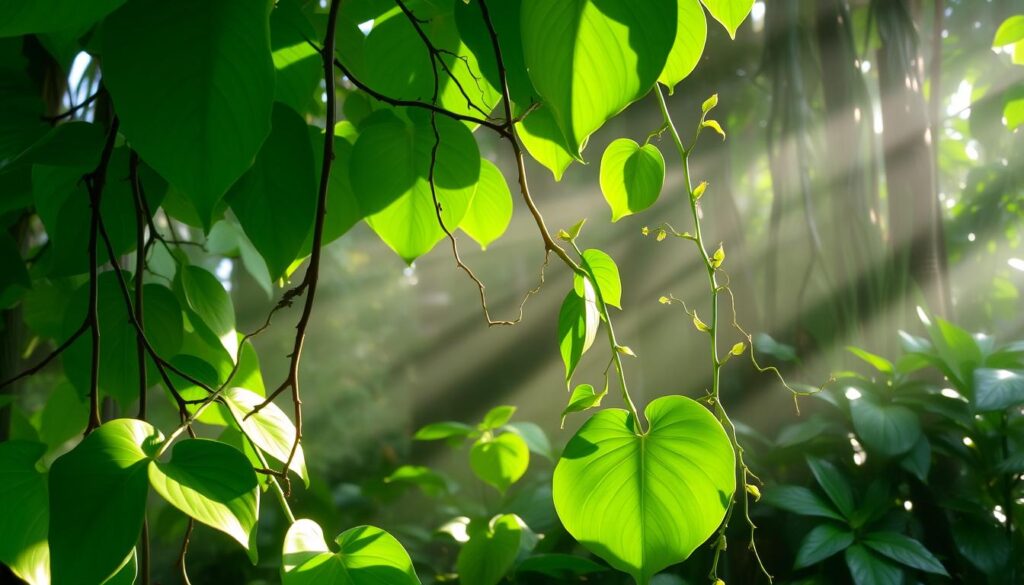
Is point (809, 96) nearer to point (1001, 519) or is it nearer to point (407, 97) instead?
point (1001, 519)

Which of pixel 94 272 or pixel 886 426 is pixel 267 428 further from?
pixel 886 426

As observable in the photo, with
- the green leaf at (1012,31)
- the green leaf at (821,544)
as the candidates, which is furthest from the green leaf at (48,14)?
the green leaf at (1012,31)

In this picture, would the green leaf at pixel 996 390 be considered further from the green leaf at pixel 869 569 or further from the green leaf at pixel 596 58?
the green leaf at pixel 596 58

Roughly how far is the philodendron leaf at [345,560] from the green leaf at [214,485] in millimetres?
15

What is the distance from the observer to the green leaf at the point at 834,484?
689mm

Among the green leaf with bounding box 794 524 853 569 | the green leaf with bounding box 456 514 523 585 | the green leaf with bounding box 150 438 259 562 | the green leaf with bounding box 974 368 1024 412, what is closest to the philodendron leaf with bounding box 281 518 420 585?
the green leaf with bounding box 150 438 259 562

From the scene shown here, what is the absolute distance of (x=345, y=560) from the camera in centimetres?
26

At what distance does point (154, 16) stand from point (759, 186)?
1611 mm

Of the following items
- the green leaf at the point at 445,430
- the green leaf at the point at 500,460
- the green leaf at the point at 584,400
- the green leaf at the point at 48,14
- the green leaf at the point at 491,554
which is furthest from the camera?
the green leaf at the point at 445,430

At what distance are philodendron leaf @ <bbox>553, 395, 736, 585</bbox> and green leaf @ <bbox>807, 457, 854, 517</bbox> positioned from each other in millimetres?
484

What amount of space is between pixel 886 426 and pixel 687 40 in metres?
0.56

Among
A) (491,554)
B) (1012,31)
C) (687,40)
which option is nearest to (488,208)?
(687,40)

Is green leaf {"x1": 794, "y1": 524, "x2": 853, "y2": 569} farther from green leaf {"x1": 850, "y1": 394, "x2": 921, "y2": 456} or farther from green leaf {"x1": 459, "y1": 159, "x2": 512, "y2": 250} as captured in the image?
green leaf {"x1": 459, "y1": 159, "x2": 512, "y2": 250}

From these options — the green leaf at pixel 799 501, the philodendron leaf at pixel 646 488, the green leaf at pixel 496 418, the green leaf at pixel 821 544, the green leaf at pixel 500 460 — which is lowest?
the green leaf at pixel 821 544
